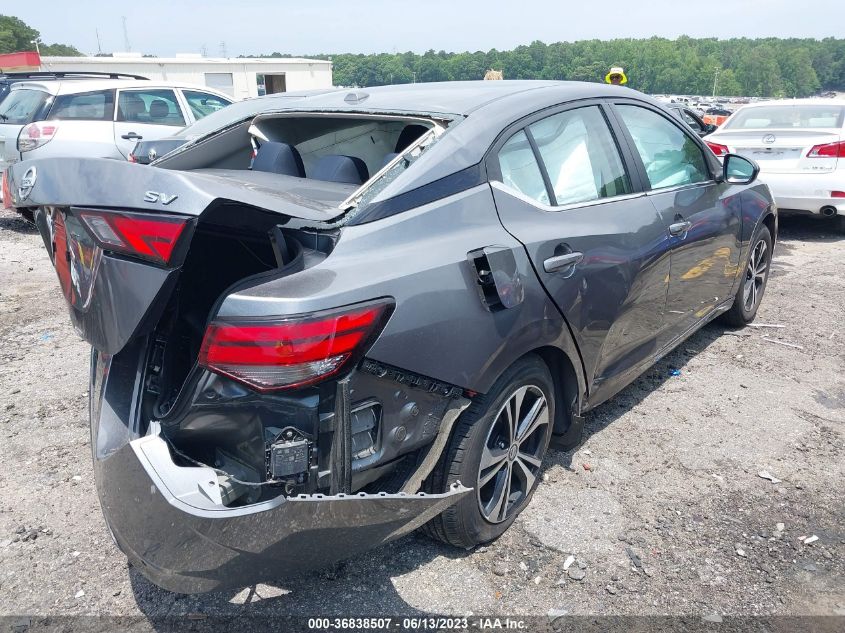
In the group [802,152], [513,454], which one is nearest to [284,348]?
[513,454]

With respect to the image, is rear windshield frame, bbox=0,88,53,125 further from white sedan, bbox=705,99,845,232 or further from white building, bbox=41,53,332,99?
white building, bbox=41,53,332,99

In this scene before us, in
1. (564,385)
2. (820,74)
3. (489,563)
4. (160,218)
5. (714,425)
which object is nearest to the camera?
(160,218)

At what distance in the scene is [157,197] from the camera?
1852 mm

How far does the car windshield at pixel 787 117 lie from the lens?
321 inches

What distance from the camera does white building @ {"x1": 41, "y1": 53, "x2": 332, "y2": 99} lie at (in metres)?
34.0

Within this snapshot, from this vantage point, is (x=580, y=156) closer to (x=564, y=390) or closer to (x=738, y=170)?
(x=564, y=390)

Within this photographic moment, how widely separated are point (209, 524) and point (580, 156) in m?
2.22

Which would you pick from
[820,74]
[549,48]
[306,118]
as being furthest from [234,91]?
[820,74]

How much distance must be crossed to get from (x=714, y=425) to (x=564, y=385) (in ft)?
4.13

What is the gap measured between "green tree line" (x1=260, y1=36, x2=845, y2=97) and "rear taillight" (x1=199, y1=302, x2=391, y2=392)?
34.7 metres

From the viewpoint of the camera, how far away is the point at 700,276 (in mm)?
3984

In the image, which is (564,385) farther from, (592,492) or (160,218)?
(160,218)

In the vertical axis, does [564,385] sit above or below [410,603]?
above

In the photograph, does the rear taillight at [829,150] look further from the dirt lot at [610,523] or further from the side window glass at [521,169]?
the side window glass at [521,169]
